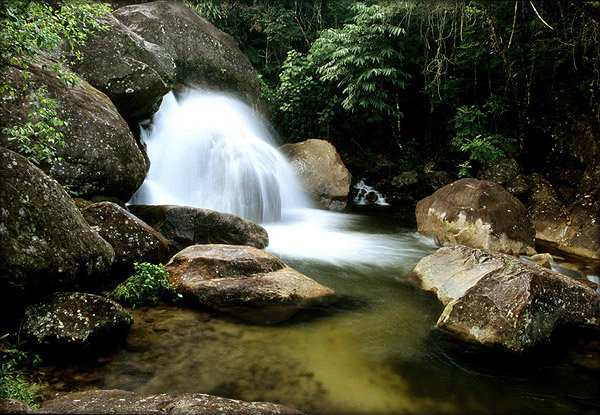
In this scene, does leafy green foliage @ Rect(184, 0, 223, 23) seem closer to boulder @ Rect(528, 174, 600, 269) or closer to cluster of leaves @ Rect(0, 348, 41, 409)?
boulder @ Rect(528, 174, 600, 269)

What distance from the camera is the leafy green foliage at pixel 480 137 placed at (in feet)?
35.0

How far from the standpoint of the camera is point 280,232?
28.7 ft

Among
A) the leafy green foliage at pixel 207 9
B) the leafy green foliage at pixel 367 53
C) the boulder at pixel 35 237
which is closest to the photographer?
the boulder at pixel 35 237

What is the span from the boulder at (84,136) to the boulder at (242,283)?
201 cm

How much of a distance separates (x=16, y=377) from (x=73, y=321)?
25.3 inches

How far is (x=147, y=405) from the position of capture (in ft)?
7.80

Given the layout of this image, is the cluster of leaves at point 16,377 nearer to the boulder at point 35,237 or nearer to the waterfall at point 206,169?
the boulder at point 35,237

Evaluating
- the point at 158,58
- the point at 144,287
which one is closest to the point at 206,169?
the point at 158,58

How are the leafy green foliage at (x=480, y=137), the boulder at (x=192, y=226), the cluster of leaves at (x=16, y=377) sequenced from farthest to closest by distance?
the leafy green foliage at (x=480, y=137)
the boulder at (x=192, y=226)
the cluster of leaves at (x=16, y=377)

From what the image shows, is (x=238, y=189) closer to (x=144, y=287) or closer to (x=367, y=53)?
(x=144, y=287)

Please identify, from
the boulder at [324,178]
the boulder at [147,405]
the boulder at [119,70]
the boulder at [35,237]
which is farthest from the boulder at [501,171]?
the boulder at [35,237]

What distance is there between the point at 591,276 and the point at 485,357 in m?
4.18

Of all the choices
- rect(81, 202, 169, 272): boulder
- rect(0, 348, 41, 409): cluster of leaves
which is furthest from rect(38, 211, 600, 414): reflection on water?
rect(81, 202, 169, 272): boulder

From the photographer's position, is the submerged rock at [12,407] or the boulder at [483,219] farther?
the boulder at [483,219]
